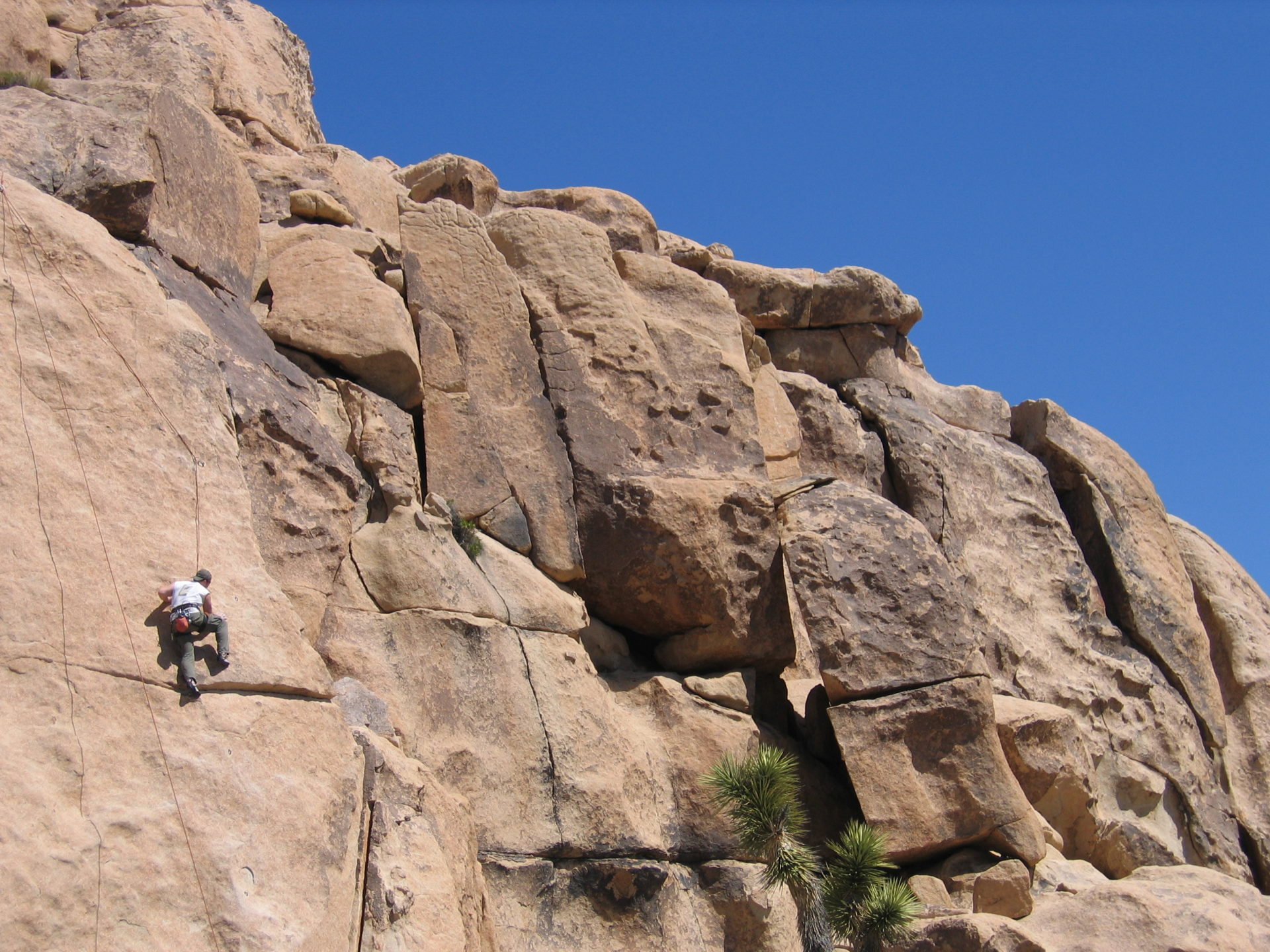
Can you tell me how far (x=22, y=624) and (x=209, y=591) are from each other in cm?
136

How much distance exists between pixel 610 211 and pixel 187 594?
12565 mm

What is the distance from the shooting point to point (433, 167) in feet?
65.6

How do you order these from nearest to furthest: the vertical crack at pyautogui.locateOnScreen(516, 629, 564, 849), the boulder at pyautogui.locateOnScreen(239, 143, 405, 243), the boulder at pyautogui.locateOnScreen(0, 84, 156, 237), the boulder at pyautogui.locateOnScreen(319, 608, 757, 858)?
the boulder at pyautogui.locateOnScreen(0, 84, 156, 237) → the boulder at pyautogui.locateOnScreen(319, 608, 757, 858) → the vertical crack at pyautogui.locateOnScreen(516, 629, 564, 849) → the boulder at pyautogui.locateOnScreen(239, 143, 405, 243)

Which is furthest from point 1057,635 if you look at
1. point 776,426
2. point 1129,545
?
point 776,426

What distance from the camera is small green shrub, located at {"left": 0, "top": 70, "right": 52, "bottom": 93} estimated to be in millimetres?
13312

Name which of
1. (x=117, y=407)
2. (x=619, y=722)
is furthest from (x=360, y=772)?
(x=619, y=722)

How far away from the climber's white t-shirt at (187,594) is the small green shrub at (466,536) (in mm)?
4987

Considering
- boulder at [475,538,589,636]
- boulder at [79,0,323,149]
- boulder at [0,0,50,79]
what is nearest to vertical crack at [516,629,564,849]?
boulder at [475,538,589,636]

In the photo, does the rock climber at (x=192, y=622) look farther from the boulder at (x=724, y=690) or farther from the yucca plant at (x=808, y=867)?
the boulder at (x=724, y=690)

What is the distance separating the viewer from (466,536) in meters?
14.2

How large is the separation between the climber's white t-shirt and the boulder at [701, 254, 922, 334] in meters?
14.5

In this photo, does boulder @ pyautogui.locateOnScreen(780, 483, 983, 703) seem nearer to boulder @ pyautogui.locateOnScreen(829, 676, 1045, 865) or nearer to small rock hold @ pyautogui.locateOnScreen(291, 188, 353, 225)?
boulder @ pyautogui.locateOnScreen(829, 676, 1045, 865)

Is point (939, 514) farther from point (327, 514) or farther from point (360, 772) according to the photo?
point (360, 772)

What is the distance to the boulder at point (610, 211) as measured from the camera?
20109mm
